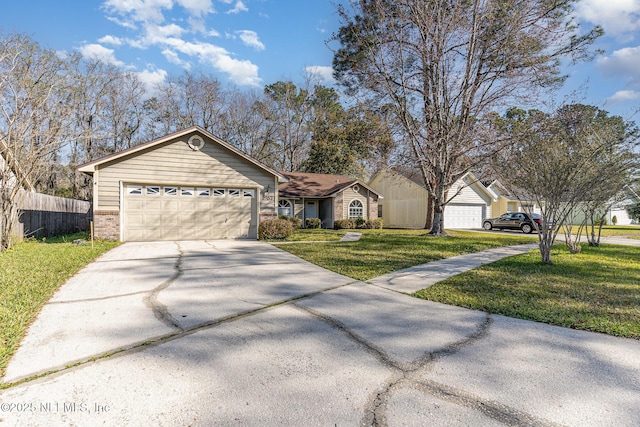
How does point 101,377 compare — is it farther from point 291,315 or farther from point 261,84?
point 261,84

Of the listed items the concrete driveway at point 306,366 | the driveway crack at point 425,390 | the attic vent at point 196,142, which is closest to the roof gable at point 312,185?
the attic vent at point 196,142

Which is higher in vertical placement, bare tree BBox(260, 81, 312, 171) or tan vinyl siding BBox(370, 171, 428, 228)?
bare tree BBox(260, 81, 312, 171)

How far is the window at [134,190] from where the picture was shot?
12.2m

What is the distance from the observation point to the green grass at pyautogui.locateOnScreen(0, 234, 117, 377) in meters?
3.27

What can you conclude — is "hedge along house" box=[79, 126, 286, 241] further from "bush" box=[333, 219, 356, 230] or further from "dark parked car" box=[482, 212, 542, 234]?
"dark parked car" box=[482, 212, 542, 234]

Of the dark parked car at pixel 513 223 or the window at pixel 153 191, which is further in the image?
the dark parked car at pixel 513 223

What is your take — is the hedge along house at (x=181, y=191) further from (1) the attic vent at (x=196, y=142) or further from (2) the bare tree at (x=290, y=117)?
(2) the bare tree at (x=290, y=117)

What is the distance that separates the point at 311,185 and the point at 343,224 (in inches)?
169

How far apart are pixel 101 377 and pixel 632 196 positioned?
15.8m

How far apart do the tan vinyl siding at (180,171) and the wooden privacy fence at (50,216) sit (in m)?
2.19

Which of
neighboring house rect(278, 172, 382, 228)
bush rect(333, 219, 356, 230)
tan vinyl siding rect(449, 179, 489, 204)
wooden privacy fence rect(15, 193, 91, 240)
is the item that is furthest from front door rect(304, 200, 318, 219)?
wooden privacy fence rect(15, 193, 91, 240)

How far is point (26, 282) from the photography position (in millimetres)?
5039

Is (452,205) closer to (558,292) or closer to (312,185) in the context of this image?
(312,185)

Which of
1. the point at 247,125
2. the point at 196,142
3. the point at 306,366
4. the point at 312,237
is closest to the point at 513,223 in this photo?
the point at 312,237
